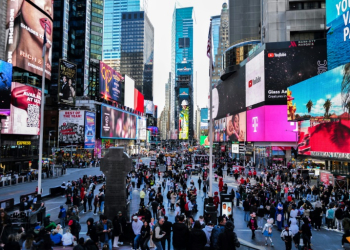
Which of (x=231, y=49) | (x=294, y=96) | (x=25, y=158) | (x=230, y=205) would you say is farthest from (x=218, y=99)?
(x=230, y=205)

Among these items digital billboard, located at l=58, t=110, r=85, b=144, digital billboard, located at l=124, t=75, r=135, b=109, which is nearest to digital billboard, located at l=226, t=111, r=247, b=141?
digital billboard, located at l=124, t=75, r=135, b=109

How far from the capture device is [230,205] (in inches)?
638

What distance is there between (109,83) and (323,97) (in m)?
63.1

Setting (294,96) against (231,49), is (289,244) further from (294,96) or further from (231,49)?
(231,49)

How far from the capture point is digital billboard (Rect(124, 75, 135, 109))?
112000 millimetres

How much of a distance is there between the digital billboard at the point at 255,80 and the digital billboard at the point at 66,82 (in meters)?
40.6

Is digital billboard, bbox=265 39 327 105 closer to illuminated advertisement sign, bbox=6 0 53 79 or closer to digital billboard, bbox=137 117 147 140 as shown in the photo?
illuminated advertisement sign, bbox=6 0 53 79

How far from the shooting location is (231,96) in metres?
100

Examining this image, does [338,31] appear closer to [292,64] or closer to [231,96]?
[292,64]

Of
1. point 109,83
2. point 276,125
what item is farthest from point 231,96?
point 109,83

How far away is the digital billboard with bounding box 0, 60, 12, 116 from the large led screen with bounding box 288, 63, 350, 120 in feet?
140

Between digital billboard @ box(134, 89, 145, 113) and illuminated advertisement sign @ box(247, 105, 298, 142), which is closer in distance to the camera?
illuminated advertisement sign @ box(247, 105, 298, 142)

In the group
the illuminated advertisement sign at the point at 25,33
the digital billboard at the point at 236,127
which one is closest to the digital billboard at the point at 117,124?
the illuminated advertisement sign at the point at 25,33

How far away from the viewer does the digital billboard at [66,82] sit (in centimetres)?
6016
